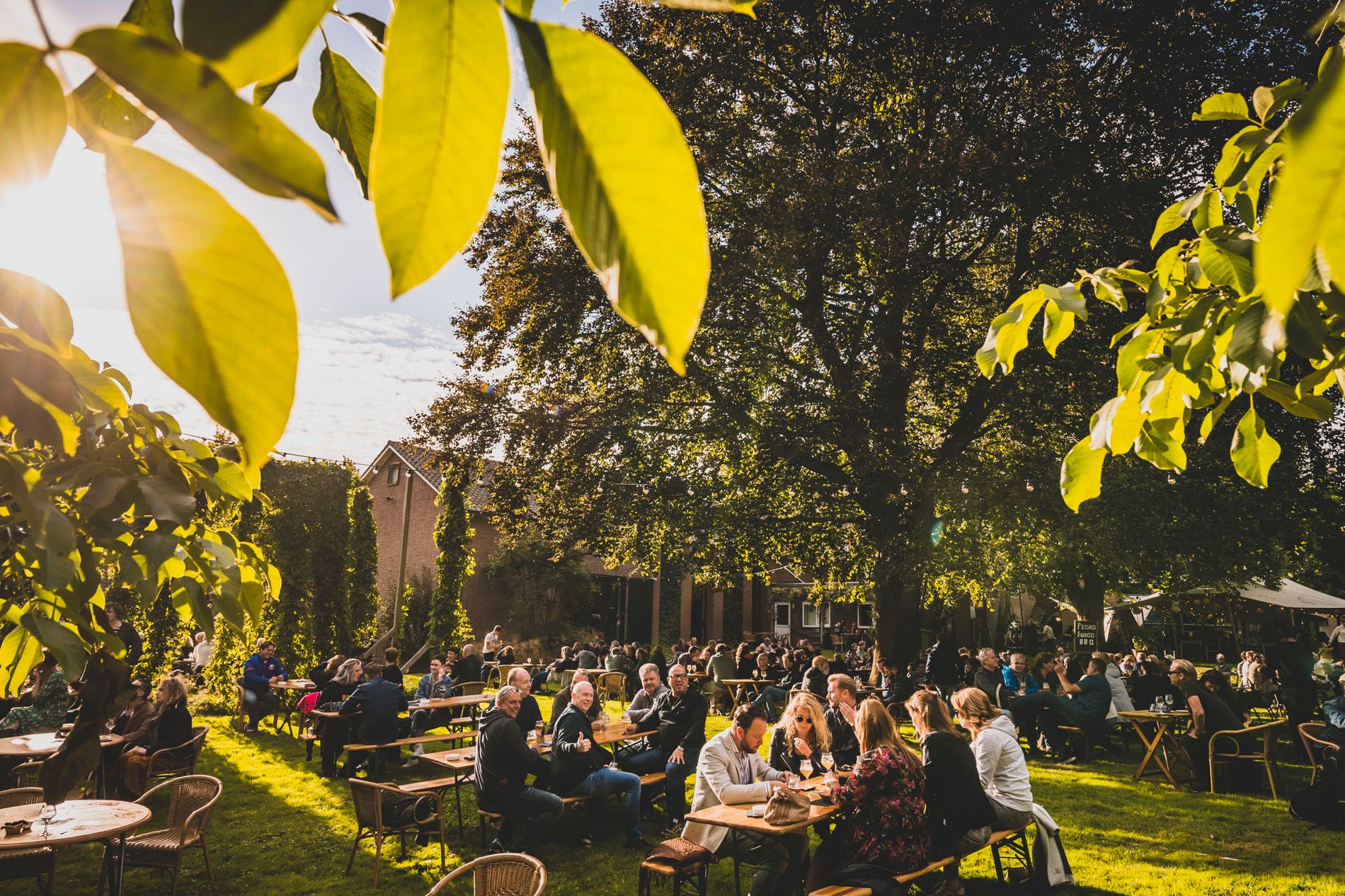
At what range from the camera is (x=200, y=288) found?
0.28m

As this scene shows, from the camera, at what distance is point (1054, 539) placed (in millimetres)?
15992

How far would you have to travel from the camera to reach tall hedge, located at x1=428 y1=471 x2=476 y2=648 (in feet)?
75.5

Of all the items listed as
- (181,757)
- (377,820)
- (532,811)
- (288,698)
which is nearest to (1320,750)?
(532,811)

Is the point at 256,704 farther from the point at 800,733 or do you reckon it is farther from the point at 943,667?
the point at 943,667

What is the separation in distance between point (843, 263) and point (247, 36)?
14.5 m

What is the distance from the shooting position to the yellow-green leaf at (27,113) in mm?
309

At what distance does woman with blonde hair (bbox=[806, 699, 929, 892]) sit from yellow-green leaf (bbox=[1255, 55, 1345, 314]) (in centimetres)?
611

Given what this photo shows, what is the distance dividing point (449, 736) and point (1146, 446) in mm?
9983

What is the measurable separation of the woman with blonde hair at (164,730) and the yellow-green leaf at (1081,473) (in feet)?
34.7

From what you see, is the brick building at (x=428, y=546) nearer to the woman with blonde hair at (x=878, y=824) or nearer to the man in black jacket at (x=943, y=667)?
the man in black jacket at (x=943, y=667)

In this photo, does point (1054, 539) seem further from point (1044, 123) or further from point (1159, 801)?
point (1044, 123)

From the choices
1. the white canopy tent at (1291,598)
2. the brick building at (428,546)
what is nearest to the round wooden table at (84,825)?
the brick building at (428,546)

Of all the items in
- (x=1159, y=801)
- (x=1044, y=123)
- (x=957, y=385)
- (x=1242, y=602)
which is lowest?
(x=1159, y=801)

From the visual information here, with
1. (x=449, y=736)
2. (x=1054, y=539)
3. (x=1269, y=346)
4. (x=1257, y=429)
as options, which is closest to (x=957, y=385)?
(x=1054, y=539)
